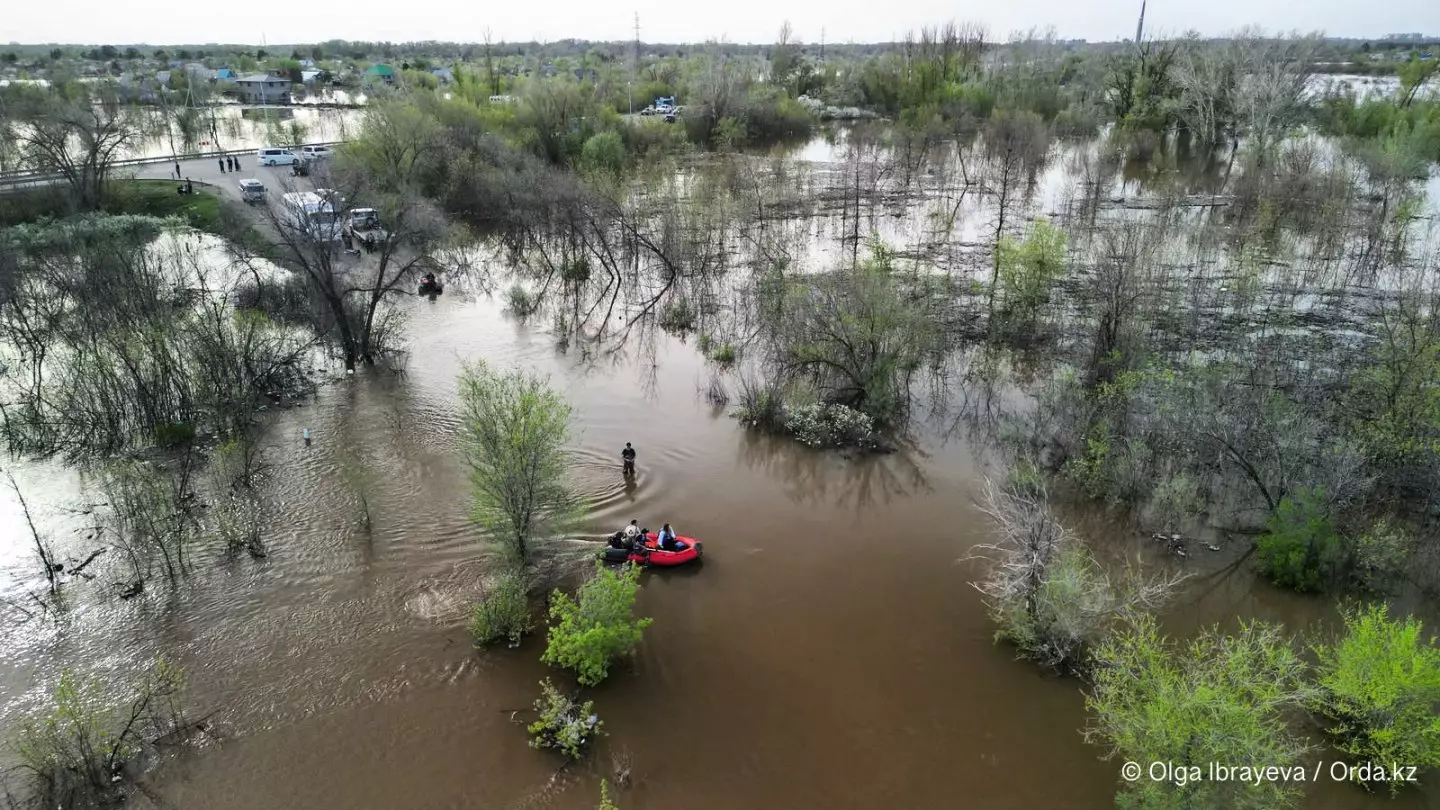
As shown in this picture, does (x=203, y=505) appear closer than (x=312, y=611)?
No

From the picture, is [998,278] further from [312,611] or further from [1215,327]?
[312,611]

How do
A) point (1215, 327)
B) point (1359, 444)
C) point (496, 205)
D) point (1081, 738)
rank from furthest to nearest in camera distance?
point (496, 205), point (1215, 327), point (1359, 444), point (1081, 738)

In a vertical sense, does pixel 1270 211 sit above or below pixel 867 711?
above

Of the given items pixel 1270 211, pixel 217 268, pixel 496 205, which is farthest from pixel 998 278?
pixel 217 268

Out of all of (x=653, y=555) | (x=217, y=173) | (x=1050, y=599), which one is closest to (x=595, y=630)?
(x=653, y=555)

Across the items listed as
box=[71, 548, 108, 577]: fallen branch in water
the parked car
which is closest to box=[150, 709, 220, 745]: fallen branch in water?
box=[71, 548, 108, 577]: fallen branch in water
